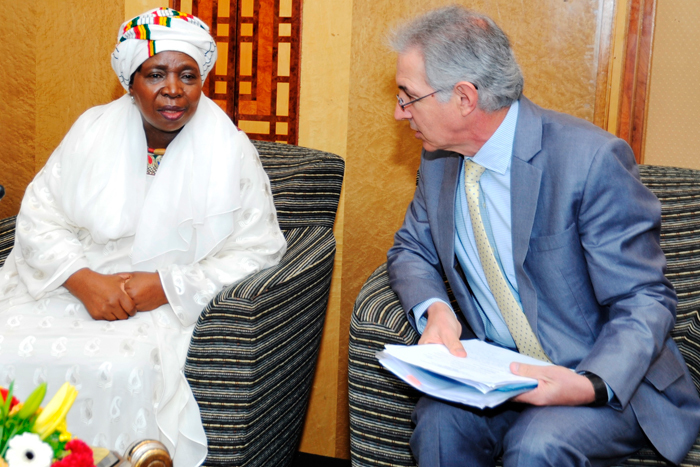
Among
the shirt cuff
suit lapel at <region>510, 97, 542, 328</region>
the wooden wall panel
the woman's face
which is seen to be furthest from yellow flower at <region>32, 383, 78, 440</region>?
the wooden wall panel

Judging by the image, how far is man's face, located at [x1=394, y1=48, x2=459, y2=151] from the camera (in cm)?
165

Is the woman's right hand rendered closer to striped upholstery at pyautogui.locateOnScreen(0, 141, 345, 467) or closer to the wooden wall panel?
striped upholstery at pyautogui.locateOnScreen(0, 141, 345, 467)

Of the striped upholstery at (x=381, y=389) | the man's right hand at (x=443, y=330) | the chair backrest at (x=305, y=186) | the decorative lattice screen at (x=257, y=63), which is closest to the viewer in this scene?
the man's right hand at (x=443, y=330)

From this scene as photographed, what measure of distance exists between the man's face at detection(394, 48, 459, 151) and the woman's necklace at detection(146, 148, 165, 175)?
2.99ft

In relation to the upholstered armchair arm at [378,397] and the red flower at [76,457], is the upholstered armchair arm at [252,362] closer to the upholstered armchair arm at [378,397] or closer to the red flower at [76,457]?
the upholstered armchair arm at [378,397]

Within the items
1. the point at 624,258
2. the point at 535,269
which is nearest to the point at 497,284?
the point at 535,269

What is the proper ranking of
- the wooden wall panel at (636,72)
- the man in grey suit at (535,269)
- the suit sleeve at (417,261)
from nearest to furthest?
the man in grey suit at (535,269), the suit sleeve at (417,261), the wooden wall panel at (636,72)

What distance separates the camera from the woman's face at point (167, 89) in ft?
6.83

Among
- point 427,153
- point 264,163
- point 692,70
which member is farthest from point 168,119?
point 692,70

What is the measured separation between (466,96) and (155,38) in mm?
1028

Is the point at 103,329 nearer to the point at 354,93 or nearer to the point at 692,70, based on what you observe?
the point at 354,93

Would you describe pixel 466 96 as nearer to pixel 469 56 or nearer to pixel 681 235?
pixel 469 56

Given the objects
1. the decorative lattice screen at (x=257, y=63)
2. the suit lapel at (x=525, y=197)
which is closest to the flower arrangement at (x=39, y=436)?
the suit lapel at (x=525, y=197)

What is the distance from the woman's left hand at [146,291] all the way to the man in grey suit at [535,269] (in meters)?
0.71
